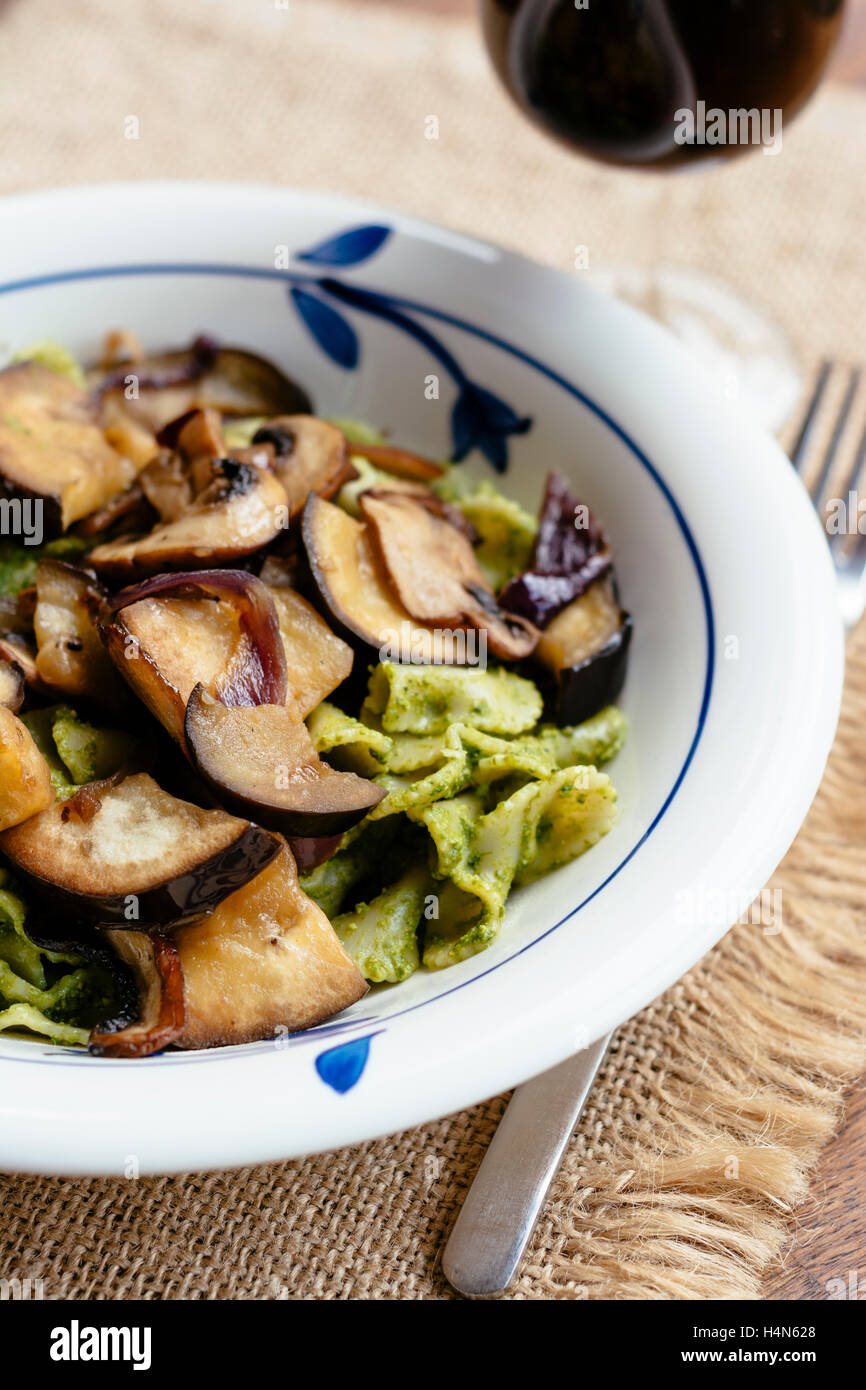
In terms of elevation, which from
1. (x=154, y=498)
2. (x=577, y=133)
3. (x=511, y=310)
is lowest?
(x=154, y=498)

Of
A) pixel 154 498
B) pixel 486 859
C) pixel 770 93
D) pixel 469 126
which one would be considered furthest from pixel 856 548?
pixel 469 126

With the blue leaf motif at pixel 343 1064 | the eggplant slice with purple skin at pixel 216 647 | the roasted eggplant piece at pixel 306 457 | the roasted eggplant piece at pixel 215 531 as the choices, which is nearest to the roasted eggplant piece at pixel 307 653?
the eggplant slice with purple skin at pixel 216 647

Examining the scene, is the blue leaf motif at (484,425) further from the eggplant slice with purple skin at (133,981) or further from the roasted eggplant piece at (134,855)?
the eggplant slice with purple skin at (133,981)

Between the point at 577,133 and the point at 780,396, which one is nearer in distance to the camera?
the point at 577,133

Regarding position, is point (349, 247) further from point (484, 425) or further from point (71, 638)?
point (71, 638)

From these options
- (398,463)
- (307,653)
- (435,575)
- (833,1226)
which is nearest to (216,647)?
(307,653)

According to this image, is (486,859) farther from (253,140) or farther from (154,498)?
(253,140)

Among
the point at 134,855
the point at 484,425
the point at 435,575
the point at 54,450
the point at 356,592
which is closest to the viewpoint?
the point at 134,855
